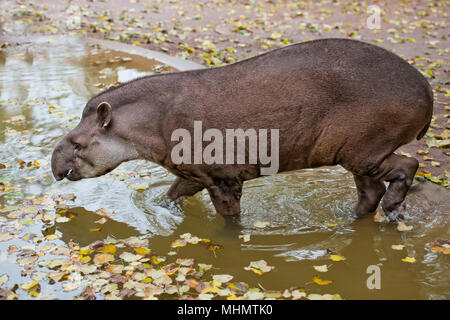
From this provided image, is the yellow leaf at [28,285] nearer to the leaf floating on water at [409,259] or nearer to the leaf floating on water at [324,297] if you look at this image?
the leaf floating on water at [324,297]

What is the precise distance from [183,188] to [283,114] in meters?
1.54

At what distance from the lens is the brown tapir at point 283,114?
5.40m

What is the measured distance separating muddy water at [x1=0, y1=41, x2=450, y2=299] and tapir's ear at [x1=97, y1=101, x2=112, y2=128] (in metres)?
1.13

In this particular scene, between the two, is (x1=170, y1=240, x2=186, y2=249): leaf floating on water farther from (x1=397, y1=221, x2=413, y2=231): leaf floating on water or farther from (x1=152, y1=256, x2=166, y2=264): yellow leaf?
(x1=397, y1=221, x2=413, y2=231): leaf floating on water

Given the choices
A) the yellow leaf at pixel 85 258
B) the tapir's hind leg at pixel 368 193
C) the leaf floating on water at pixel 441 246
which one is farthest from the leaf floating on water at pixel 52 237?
the leaf floating on water at pixel 441 246

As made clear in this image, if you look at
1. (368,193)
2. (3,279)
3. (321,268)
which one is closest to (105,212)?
(3,279)

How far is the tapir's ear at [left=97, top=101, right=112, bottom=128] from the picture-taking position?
564cm

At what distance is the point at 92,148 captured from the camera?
19.4ft

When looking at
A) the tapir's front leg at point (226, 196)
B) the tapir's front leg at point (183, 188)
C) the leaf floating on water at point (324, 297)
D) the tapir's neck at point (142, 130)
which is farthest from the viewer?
the tapir's front leg at point (183, 188)


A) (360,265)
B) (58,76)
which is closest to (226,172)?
(360,265)

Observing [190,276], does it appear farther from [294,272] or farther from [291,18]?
[291,18]

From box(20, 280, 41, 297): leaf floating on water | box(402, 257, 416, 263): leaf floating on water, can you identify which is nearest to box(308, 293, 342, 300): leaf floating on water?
box(402, 257, 416, 263): leaf floating on water

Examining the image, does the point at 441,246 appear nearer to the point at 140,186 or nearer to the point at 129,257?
the point at 129,257

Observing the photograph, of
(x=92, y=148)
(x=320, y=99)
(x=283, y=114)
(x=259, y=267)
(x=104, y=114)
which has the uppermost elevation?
(x=320, y=99)
